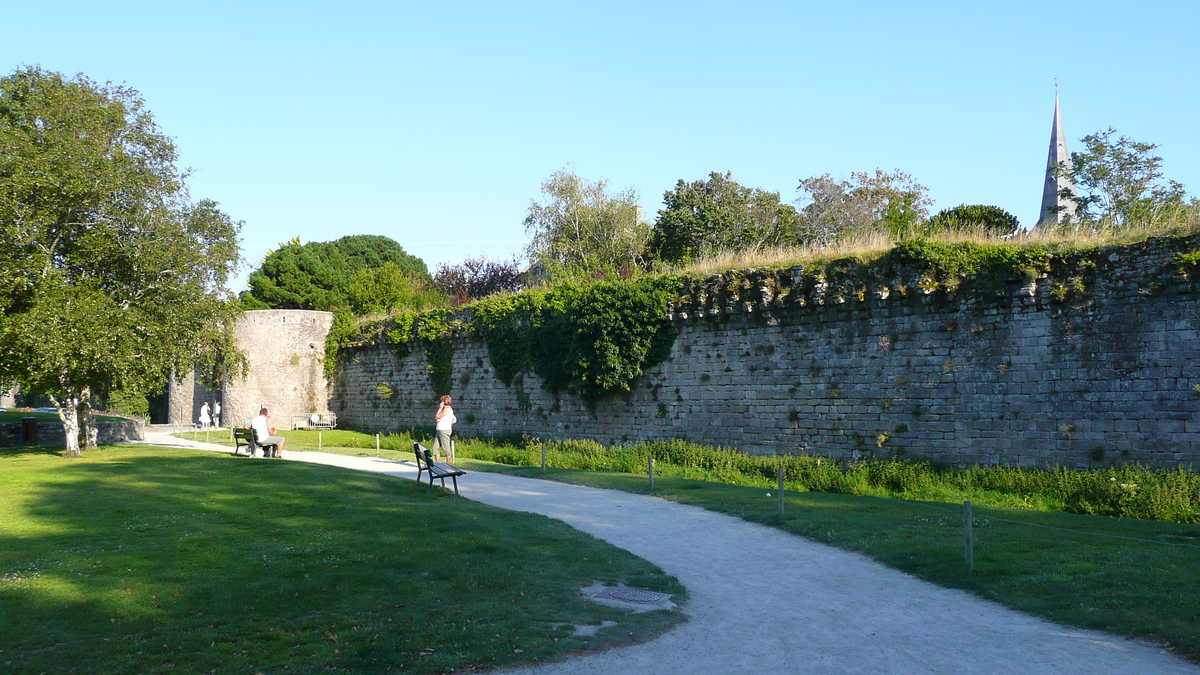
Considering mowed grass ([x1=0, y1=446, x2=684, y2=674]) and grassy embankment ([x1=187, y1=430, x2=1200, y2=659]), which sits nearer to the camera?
mowed grass ([x1=0, y1=446, x2=684, y2=674])

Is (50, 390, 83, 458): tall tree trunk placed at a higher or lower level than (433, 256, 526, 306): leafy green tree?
lower

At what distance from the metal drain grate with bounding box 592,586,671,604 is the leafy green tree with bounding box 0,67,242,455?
51.5 ft

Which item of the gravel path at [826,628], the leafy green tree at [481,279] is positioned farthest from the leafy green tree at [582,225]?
the gravel path at [826,628]

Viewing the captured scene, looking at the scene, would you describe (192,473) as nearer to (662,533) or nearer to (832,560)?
(662,533)

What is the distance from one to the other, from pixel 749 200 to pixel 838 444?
1107 inches

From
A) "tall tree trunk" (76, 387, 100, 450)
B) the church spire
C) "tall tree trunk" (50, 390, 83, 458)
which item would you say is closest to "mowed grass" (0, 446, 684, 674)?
"tall tree trunk" (50, 390, 83, 458)

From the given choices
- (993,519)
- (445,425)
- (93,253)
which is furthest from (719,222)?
(993,519)

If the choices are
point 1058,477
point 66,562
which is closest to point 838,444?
point 1058,477

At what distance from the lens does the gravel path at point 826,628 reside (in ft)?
18.0

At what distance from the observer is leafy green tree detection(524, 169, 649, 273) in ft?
148

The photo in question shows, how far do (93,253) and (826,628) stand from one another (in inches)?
772

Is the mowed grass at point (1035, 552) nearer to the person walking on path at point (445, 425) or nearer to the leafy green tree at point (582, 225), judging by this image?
the person walking on path at point (445, 425)

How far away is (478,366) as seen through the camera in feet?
88.2

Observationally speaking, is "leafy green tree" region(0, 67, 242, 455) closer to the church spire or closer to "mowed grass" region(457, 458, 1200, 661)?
"mowed grass" region(457, 458, 1200, 661)
